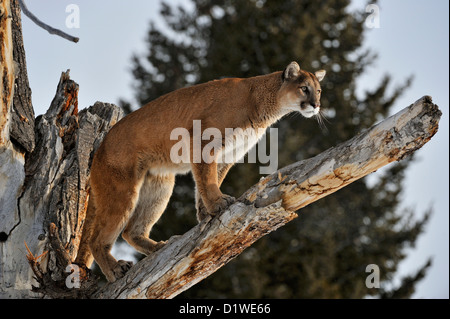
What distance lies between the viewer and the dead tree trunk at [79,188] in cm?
632

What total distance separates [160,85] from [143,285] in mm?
22044

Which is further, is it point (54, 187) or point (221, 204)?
point (54, 187)

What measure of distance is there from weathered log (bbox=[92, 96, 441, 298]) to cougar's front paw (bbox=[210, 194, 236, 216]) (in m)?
0.22

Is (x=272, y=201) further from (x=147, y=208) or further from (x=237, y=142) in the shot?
(x=147, y=208)

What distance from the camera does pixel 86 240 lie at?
8.18m

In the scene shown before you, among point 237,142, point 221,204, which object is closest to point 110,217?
point 221,204

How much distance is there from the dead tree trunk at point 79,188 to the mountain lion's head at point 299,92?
226 centimetres

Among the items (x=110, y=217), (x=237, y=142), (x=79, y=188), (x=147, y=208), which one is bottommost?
(x=110, y=217)

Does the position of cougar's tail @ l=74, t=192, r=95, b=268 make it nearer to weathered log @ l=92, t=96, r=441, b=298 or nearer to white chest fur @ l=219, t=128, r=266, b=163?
weathered log @ l=92, t=96, r=441, b=298

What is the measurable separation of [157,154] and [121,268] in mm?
1506

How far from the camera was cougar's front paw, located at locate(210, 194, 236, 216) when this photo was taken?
7.36 meters

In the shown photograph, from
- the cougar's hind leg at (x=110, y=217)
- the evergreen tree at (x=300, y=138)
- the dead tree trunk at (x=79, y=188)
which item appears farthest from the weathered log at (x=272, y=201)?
the evergreen tree at (x=300, y=138)

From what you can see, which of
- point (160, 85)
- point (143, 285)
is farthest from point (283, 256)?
point (143, 285)

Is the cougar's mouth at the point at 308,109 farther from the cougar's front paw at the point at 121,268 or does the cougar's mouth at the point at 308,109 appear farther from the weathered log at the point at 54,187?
the cougar's front paw at the point at 121,268
